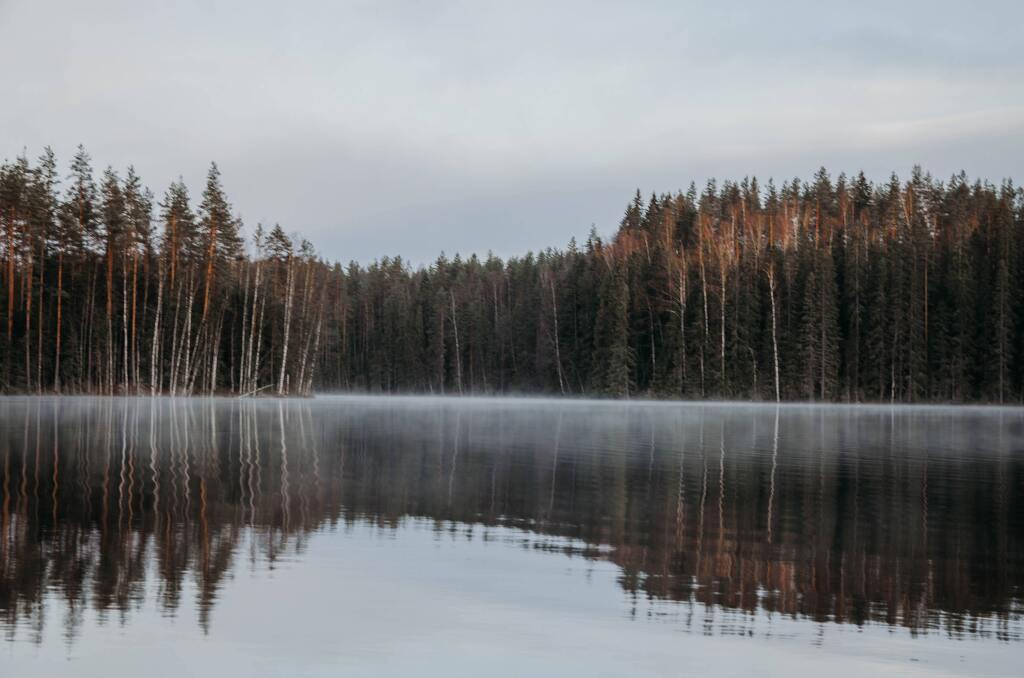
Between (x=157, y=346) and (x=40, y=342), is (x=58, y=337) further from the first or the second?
(x=157, y=346)

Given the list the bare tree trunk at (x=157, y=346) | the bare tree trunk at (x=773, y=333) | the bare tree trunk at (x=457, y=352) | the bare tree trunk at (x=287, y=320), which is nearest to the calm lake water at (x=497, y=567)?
the bare tree trunk at (x=157, y=346)

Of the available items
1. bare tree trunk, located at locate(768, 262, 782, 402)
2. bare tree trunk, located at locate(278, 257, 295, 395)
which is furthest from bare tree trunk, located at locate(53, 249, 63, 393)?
bare tree trunk, located at locate(768, 262, 782, 402)

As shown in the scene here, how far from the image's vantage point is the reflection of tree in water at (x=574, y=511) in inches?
373

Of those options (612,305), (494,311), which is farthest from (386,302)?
(612,305)

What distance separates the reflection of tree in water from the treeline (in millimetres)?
39682

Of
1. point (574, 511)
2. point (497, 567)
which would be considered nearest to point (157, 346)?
point (574, 511)

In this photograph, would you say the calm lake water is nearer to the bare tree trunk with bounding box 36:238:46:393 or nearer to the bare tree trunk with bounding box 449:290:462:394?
the bare tree trunk with bounding box 36:238:46:393

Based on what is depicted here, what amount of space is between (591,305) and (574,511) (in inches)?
3460

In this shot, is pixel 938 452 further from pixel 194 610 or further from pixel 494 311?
pixel 494 311

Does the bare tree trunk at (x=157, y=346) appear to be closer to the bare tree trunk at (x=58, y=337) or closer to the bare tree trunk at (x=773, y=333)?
the bare tree trunk at (x=58, y=337)

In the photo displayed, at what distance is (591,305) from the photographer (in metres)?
102

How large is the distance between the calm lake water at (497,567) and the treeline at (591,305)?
48024mm

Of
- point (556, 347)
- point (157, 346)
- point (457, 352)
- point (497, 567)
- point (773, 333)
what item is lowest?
point (497, 567)

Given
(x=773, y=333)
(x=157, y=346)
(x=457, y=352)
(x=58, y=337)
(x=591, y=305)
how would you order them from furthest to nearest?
1. (x=457, y=352)
2. (x=591, y=305)
3. (x=773, y=333)
4. (x=157, y=346)
5. (x=58, y=337)
